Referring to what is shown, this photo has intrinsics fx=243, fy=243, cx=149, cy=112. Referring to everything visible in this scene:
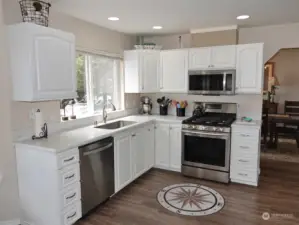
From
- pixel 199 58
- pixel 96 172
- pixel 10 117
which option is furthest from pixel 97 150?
pixel 199 58

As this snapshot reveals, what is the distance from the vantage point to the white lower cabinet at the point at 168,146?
415 centimetres

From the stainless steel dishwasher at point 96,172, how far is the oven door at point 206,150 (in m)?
1.39

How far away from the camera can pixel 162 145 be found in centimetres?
430

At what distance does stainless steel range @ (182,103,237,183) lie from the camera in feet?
12.3

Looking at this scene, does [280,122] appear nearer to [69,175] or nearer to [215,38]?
[215,38]

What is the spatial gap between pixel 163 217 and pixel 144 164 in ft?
4.12

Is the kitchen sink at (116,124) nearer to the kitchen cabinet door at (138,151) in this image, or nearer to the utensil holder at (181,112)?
the kitchen cabinet door at (138,151)

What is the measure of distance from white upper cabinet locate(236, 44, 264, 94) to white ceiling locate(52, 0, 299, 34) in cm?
43

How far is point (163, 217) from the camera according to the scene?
2881mm

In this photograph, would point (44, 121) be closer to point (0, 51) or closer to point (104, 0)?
point (0, 51)

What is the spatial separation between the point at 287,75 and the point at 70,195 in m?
7.44

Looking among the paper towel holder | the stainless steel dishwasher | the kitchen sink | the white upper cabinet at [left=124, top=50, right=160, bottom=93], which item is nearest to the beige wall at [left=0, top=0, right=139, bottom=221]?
the paper towel holder

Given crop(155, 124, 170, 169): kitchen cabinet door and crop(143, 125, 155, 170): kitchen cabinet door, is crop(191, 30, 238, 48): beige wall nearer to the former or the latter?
crop(155, 124, 170, 169): kitchen cabinet door

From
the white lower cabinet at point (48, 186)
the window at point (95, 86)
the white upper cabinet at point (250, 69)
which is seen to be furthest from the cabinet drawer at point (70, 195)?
the white upper cabinet at point (250, 69)
